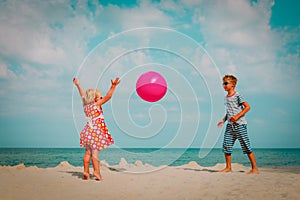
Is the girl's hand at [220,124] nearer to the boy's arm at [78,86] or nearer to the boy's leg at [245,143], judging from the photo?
the boy's leg at [245,143]

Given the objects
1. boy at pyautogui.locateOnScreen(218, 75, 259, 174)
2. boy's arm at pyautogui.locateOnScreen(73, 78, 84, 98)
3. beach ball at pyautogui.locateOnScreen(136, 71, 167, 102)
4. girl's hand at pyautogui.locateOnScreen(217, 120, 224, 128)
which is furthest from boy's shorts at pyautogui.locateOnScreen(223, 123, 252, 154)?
boy's arm at pyautogui.locateOnScreen(73, 78, 84, 98)

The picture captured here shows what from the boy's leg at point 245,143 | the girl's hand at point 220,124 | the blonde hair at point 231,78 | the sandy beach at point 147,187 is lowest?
the sandy beach at point 147,187

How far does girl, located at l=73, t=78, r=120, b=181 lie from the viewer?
452 centimetres

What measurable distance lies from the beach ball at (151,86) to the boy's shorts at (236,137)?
1.45m

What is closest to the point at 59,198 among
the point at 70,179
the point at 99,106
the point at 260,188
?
the point at 70,179

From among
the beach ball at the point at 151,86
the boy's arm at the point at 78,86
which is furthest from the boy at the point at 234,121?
the boy's arm at the point at 78,86

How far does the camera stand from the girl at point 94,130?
4.52m

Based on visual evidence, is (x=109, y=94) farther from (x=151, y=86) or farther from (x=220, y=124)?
(x=220, y=124)

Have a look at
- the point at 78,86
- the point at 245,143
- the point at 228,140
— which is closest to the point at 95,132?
the point at 78,86

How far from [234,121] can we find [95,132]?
8.34 ft

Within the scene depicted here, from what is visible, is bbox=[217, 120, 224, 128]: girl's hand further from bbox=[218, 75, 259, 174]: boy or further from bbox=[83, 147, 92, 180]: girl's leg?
bbox=[83, 147, 92, 180]: girl's leg

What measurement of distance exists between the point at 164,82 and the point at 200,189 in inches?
85.9

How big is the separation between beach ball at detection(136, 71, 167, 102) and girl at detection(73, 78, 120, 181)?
687mm

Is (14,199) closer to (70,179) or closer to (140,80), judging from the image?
(70,179)
